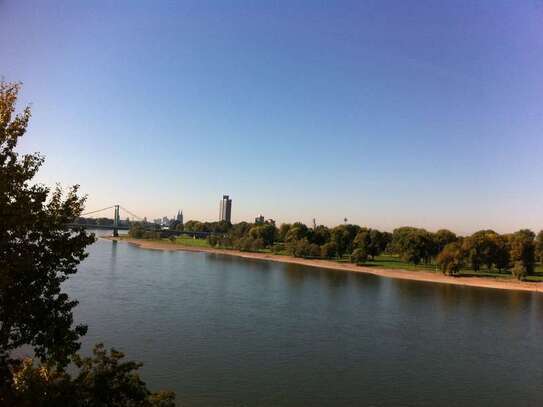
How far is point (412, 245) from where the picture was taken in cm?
7756

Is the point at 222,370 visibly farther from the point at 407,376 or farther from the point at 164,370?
the point at 407,376

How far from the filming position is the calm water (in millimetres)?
19703

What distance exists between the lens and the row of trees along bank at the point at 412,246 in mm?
69312

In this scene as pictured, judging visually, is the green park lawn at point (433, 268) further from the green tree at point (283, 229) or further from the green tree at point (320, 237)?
the green tree at point (283, 229)

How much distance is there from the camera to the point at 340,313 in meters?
36.8

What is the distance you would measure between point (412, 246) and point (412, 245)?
0.59ft

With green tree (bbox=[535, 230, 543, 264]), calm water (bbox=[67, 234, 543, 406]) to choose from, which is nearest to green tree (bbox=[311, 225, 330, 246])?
green tree (bbox=[535, 230, 543, 264])

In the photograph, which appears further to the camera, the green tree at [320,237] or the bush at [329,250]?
the green tree at [320,237]

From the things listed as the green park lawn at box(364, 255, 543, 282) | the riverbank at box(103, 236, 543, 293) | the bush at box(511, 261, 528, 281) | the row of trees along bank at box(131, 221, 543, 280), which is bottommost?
the riverbank at box(103, 236, 543, 293)

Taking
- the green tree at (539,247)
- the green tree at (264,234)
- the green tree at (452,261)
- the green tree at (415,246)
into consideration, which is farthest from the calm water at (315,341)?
the green tree at (264,234)

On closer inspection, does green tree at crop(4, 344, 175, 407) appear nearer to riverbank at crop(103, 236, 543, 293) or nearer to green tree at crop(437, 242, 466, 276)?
riverbank at crop(103, 236, 543, 293)

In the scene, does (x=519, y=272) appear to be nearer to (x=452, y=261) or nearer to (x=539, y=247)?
(x=452, y=261)

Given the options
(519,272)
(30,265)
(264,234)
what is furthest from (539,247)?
(30,265)

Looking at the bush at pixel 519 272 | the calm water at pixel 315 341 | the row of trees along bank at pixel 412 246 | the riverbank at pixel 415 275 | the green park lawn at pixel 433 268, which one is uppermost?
the row of trees along bank at pixel 412 246
